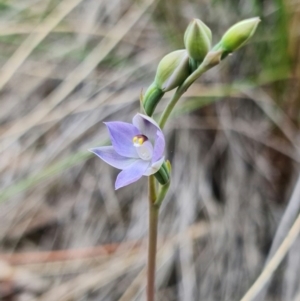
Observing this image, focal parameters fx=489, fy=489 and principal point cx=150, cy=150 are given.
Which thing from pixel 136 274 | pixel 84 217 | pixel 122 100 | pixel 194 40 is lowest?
pixel 136 274

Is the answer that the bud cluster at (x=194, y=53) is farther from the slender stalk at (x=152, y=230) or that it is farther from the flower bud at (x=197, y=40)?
the slender stalk at (x=152, y=230)

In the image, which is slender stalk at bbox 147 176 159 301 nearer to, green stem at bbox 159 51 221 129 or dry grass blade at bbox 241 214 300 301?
green stem at bbox 159 51 221 129

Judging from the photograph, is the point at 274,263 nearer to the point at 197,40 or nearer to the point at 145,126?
the point at 145,126

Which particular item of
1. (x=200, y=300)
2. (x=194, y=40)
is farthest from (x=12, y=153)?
(x=194, y=40)

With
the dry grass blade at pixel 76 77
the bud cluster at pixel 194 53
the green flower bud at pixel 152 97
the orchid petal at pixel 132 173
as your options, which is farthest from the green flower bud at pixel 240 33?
the dry grass blade at pixel 76 77

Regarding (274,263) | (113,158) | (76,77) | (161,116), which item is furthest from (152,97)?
(76,77)

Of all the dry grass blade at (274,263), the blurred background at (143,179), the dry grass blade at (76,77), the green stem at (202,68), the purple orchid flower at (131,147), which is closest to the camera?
the green stem at (202,68)

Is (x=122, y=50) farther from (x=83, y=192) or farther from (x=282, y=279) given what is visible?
(x=282, y=279)
